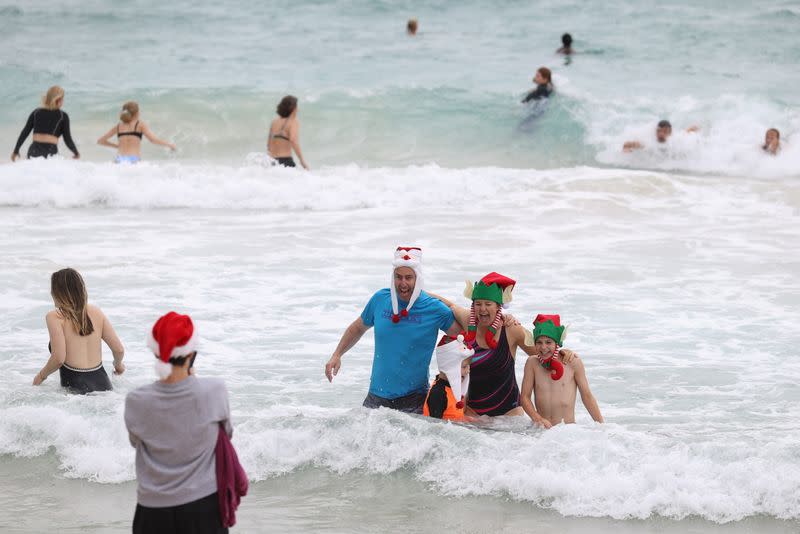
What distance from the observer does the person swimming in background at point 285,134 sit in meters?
16.5

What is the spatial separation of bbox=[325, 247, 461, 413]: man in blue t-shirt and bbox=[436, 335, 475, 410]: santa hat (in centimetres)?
18

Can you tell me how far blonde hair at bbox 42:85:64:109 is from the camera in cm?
1585

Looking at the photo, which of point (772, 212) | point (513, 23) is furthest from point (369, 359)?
point (513, 23)

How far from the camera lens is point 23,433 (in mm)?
6902

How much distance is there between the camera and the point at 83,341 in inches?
288

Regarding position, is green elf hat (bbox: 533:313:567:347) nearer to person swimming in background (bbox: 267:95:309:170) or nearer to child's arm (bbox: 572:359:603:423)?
child's arm (bbox: 572:359:603:423)

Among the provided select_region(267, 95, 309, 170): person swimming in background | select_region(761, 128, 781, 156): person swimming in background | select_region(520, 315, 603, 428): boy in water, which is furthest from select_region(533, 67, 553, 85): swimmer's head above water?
select_region(520, 315, 603, 428): boy in water

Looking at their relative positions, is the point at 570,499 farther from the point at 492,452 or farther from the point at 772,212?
the point at 772,212

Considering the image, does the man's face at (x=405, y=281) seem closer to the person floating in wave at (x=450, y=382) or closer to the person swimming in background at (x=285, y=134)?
the person floating in wave at (x=450, y=382)

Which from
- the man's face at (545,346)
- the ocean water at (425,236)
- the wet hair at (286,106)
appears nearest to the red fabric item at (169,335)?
the ocean water at (425,236)

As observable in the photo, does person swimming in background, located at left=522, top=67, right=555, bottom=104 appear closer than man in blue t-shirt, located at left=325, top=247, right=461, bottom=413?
No

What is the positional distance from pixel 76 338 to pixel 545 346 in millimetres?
2994

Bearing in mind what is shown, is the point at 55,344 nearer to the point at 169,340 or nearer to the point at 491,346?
the point at 491,346

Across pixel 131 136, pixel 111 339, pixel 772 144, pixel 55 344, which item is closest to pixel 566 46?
pixel 772 144
